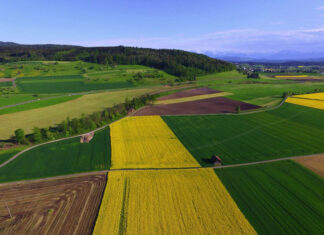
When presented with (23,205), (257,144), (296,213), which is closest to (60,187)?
(23,205)

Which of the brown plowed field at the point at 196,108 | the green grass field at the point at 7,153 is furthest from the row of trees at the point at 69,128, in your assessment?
the brown plowed field at the point at 196,108

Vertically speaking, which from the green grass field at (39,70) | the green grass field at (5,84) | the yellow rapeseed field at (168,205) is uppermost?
the green grass field at (39,70)

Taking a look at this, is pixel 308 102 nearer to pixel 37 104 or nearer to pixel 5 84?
pixel 37 104

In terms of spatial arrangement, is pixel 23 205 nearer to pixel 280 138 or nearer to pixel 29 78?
pixel 280 138

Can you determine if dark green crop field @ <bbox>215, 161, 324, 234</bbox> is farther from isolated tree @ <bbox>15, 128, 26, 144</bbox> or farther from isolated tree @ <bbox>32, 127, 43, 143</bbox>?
isolated tree @ <bbox>15, 128, 26, 144</bbox>

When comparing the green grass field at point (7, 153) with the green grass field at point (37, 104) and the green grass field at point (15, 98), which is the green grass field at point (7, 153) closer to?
the green grass field at point (37, 104)
